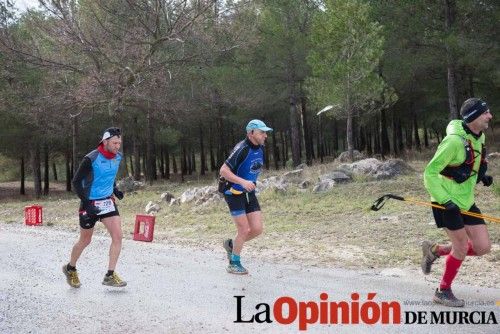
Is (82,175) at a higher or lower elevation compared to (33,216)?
higher

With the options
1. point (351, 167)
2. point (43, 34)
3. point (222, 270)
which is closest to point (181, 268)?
point (222, 270)

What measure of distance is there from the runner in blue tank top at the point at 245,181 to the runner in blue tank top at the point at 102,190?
132 cm

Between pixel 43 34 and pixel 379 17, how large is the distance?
13.4 metres

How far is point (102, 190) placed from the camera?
259 inches

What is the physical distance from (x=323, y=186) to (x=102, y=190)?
9.92 metres

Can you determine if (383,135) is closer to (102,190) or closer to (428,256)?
(428,256)

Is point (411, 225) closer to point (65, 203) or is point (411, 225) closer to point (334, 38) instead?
point (334, 38)

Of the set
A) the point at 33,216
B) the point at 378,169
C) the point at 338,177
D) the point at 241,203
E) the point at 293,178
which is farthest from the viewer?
the point at 293,178

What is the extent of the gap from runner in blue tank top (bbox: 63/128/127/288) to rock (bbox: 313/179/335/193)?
9.59m

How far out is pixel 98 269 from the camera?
7801mm

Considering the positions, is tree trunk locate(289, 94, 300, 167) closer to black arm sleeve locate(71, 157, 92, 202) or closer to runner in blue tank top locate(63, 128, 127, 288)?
runner in blue tank top locate(63, 128, 127, 288)

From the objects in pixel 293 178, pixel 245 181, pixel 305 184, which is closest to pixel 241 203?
pixel 245 181

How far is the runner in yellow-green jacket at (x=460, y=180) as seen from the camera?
17.0 ft

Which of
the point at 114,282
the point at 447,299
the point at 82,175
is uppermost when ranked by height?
the point at 82,175
